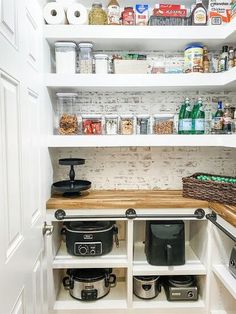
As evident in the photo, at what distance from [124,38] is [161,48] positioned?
1.23 feet

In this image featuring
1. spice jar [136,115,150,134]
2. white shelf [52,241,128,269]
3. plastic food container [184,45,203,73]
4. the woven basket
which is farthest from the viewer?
spice jar [136,115,150,134]

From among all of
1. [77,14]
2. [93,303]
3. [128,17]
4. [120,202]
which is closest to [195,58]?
[128,17]

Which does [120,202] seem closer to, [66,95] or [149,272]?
[149,272]

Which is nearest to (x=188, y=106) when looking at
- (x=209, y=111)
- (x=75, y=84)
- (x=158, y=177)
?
(x=209, y=111)

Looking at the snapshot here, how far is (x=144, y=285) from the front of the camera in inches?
73.9

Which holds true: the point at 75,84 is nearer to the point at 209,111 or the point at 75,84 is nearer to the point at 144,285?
the point at 209,111

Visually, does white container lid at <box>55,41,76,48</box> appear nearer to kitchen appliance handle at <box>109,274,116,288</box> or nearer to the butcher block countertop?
the butcher block countertop

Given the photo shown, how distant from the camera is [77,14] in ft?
5.86

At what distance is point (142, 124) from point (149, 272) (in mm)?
1045

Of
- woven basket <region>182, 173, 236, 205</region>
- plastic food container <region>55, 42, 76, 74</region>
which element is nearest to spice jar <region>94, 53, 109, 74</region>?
plastic food container <region>55, 42, 76, 74</region>

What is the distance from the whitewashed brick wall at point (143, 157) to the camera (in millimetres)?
2113

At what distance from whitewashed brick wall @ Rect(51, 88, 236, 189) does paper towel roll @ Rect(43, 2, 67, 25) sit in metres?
0.55

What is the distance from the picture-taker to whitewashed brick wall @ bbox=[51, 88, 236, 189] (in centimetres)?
211

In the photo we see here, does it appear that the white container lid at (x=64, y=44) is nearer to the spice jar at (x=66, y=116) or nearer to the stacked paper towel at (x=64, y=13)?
the stacked paper towel at (x=64, y=13)
